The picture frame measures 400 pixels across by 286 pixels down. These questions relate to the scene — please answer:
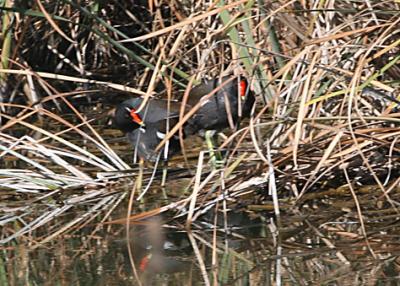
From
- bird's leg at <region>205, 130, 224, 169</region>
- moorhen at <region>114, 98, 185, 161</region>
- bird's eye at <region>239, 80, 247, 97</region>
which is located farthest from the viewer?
moorhen at <region>114, 98, 185, 161</region>

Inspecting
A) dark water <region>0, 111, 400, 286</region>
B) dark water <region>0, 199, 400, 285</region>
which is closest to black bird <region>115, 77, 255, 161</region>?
dark water <region>0, 111, 400, 286</region>

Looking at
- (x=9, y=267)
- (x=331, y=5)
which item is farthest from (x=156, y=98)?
(x=9, y=267)

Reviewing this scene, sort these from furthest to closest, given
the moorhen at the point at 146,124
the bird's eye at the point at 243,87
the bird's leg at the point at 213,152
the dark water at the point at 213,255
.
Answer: the moorhen at the point at 146,124
the bird's eye at the point at 243,87
the bird's leg at the point at 213,152
the dark water at the point at 213,255

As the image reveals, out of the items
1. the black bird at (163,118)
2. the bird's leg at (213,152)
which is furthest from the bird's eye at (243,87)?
the bird's leg at (213,152)

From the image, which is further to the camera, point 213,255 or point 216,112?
point 216,112

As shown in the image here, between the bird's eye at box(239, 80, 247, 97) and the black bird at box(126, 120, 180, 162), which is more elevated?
the bird's eye at box(239, 80, 247, 97)

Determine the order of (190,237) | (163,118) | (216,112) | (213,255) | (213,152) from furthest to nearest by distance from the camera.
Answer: (216,112), (163,118), (213,152), (190,237), (213,255)

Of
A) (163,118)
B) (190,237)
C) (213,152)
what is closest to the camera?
(190,237)

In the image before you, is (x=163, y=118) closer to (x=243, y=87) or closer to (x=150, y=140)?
(x=150, y=140)

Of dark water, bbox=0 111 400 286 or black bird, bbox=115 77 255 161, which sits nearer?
dark water, bbox=0 111 400 286

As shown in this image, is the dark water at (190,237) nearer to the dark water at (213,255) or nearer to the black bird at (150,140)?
the dark water at (213,255)

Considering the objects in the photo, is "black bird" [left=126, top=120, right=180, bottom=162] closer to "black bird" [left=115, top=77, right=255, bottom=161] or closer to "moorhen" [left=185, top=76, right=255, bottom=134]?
"black bird" [left=115, top=77, right=255, bottom=161]

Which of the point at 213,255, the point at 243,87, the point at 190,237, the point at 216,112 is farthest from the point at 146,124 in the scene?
the point at 213,255

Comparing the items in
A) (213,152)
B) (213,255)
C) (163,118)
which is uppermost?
(163,118)
